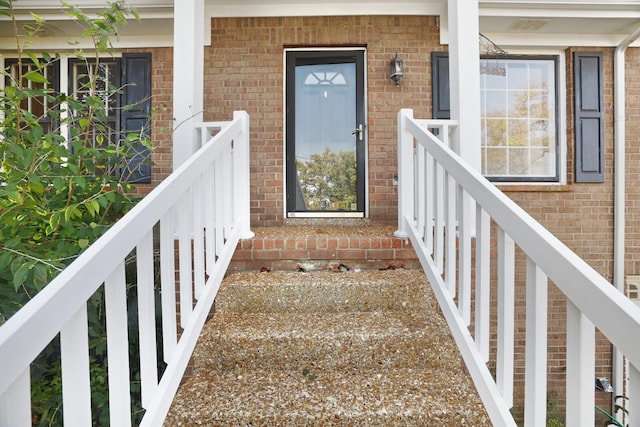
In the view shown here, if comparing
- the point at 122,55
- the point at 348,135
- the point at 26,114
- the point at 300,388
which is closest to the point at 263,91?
the point at 348,135

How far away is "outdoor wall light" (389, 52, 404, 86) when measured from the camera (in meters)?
3.61

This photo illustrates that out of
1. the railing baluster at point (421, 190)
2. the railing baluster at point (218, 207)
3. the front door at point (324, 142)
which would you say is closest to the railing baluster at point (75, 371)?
the railing baluster at point (218, 207)

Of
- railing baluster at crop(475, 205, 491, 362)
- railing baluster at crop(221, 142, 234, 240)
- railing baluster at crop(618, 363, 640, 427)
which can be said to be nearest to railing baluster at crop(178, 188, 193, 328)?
railing baluster at crop(221, 142, 234, 240)

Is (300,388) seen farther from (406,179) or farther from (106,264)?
(406,179)

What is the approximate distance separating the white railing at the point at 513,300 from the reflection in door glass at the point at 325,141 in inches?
66.3

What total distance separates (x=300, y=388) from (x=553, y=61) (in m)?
4.20

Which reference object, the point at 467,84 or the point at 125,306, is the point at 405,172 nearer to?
the point at 467,84

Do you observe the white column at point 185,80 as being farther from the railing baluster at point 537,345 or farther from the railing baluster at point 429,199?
the railing baluster at point 537,345

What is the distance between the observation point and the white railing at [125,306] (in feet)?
2.50

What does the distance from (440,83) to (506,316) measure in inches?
118

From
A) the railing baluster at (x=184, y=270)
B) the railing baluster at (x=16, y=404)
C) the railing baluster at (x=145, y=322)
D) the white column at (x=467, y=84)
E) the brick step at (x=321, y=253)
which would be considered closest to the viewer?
the railing baluster at (x=16, y=404)

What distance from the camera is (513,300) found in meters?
1.26

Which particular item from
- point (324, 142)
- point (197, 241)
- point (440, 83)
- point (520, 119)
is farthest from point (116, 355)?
point (520, 119)

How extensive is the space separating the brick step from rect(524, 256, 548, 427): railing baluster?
1293mm
